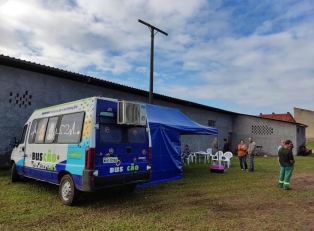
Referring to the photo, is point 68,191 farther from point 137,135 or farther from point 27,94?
point 27,94

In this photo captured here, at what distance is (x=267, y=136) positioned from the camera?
25.9m

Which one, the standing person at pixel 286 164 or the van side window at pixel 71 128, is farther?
the standing person at pixel 286 164

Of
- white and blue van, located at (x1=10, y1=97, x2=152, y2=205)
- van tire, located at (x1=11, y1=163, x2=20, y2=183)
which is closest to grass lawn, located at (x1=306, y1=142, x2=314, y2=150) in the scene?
white and blue van, located at (x1=10, y1=97, x2=152, y2=205)

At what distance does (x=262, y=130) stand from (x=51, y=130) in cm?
2363

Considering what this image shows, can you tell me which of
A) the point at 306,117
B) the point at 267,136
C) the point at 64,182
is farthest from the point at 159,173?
the point at 306,117

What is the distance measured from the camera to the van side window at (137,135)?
20.8 ft

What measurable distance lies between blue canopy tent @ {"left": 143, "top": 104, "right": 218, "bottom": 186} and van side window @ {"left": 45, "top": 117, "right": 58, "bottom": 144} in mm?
3119

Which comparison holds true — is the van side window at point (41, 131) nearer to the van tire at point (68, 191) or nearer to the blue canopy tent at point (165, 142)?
the van tire at point (68, 191)

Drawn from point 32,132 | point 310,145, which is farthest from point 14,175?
point 310,145

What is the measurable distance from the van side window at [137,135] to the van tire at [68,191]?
1.62 m

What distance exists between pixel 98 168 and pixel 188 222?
2.11 metres

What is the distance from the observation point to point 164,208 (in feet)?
19.2

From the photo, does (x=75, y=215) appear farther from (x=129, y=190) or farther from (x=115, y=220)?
(x=129, y=190)

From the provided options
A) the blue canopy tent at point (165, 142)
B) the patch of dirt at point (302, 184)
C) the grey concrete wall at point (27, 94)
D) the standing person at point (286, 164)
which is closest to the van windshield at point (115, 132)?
the blue canopy tent at point (165, 142)
